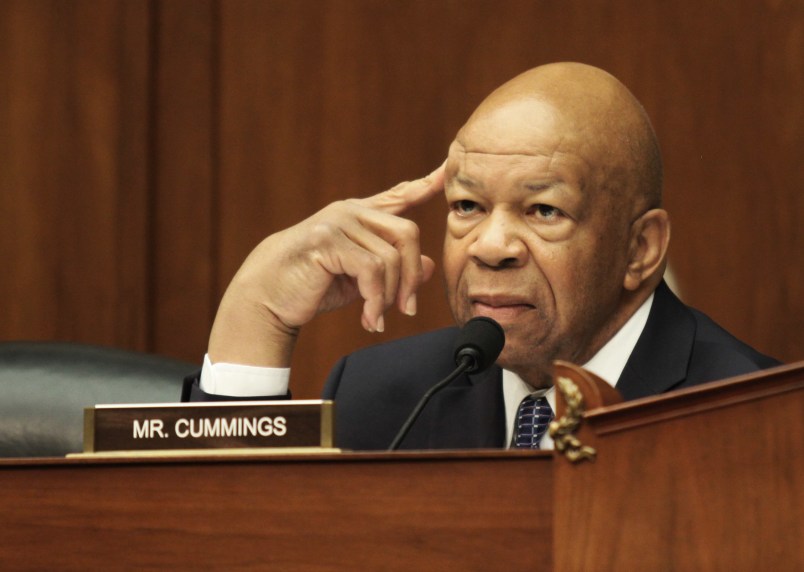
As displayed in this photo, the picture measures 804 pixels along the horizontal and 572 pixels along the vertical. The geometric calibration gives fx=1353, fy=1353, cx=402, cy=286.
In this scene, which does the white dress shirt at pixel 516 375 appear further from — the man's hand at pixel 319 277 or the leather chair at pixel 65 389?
the leather chair at pixel 65 389

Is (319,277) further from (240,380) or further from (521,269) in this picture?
(521,269)

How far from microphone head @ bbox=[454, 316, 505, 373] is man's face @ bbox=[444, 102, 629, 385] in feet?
0.99

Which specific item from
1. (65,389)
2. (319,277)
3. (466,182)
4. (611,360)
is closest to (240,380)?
(319,277)

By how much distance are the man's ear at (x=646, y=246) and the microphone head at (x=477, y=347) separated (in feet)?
1.52

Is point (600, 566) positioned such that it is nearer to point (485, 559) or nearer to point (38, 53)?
point (485, 559)

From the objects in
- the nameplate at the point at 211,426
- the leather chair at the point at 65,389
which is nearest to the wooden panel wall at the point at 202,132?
the leather chair at the point at 65,389

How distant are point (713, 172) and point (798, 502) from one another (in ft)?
5.60

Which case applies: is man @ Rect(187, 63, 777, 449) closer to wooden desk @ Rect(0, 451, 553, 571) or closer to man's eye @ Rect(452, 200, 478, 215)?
man's eye @ Rect(452, 200, 478, 215)

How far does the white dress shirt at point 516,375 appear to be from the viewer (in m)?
2.01

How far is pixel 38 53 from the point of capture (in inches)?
114

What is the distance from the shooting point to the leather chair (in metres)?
→ 2.14

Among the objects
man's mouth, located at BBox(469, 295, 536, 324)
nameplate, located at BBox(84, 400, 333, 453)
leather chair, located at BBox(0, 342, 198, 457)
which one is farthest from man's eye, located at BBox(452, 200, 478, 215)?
nameplate, located at BBox(84, 400, 333, 453)

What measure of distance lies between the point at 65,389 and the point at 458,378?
24.9 inches

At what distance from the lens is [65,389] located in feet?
7.14
